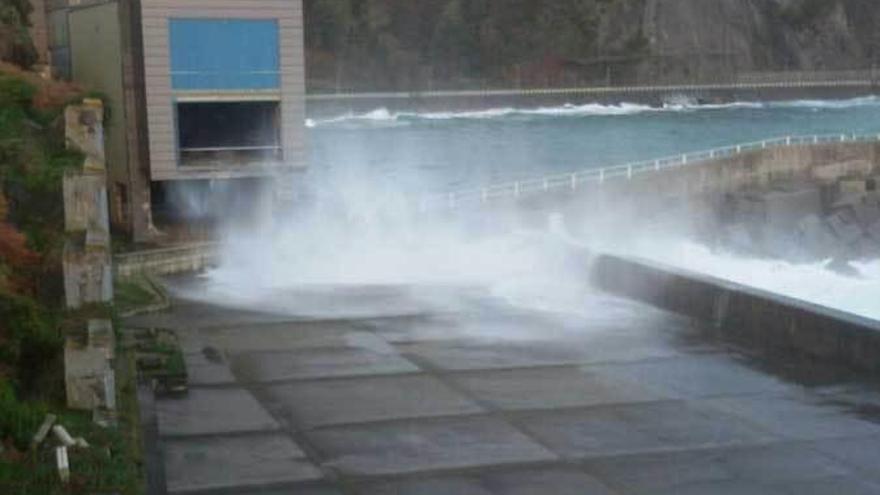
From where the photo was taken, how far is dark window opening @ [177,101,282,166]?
23812 millimetres

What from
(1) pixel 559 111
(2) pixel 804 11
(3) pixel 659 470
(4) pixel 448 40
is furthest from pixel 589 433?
(2) pixel 804 11

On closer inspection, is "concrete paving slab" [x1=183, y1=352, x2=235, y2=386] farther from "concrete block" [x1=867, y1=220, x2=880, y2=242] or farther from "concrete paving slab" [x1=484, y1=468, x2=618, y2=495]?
"concrete block" [x1=867, y1=220, x2=880, y2=242]

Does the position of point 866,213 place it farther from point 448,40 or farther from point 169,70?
point 448,40

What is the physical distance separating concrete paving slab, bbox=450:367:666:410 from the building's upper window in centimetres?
1130

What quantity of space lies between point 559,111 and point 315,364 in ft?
260

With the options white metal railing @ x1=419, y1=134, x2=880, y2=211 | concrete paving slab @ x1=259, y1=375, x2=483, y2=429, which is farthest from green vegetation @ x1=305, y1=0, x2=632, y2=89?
concrete paving slab @ x1=259, y1=375, x2=483, y2=429

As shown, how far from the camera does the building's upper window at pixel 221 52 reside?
2306 cm

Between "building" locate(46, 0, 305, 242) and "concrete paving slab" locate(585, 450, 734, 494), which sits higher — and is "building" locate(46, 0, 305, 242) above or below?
above

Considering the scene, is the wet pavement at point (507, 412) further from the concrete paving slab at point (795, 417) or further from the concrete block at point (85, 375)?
the concrete block at point (85, 375)

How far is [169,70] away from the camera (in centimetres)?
2297

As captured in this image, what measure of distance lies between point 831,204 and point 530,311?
2160 centimetres

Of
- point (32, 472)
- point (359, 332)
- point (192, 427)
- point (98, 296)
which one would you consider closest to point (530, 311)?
point (359, 332)

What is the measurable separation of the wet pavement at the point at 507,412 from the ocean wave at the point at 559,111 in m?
65.2

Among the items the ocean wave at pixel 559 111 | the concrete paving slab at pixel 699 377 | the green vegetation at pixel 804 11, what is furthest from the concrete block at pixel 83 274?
the green vegetation at pixel 804 11
